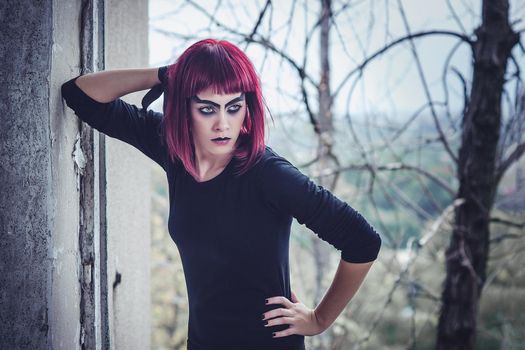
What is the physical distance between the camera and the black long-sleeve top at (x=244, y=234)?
53.1 inches

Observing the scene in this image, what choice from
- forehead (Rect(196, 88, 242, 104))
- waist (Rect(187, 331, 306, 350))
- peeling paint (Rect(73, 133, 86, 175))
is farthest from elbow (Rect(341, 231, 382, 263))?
peeling paint (Rect(73, 133, 86, 175))

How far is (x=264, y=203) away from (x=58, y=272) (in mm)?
649

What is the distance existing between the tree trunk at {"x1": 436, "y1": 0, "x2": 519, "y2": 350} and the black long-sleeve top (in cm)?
162

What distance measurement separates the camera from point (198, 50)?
4.62 feet

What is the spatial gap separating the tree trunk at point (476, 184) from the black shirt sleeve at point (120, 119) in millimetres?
1932

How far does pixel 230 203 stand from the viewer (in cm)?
138

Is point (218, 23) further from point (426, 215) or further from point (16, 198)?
point (426, 215)

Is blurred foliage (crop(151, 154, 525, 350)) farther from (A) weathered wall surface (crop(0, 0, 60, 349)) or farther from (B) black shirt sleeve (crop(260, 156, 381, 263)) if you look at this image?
(A) weathered wall surface (crop(0, 0, 60, 349))

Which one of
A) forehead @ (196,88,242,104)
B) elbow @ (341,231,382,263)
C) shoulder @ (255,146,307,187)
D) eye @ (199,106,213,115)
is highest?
forehead @ (196,88,242,104)

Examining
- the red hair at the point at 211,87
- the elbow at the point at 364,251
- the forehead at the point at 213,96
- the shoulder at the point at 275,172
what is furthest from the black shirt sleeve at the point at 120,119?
the elbow at the point at 364,251

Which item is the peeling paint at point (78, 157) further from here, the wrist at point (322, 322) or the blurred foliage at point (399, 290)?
the blurred foliage at point (399, 290)

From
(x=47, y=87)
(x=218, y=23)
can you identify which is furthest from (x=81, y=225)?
(x=218, y=23)

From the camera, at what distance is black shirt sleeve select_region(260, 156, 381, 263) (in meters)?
1.33

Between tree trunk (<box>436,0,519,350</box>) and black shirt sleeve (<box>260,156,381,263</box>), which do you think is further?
tree trunk (<box>436,0,519,350</box>)
